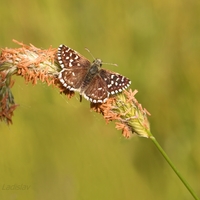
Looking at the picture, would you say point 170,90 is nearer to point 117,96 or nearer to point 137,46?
point 137,46

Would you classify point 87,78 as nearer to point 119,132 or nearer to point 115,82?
point 115,82

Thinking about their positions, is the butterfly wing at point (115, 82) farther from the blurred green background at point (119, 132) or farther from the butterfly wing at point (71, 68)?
the blurred green background at point (119, 132)

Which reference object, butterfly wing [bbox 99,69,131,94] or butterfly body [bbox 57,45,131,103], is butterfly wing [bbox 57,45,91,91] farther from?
butterfly wing [bbox 99,69,131,94]

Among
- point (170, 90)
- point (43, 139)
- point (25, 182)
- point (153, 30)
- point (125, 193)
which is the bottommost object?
point (125, 193)

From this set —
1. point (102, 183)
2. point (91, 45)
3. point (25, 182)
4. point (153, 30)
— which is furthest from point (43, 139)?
point (153, 30)

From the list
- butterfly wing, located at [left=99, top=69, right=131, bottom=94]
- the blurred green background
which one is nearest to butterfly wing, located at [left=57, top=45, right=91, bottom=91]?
butterfly wing, located at [left=99, top=69, right=131, bottom=94]

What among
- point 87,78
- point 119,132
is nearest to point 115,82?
point 87,78
